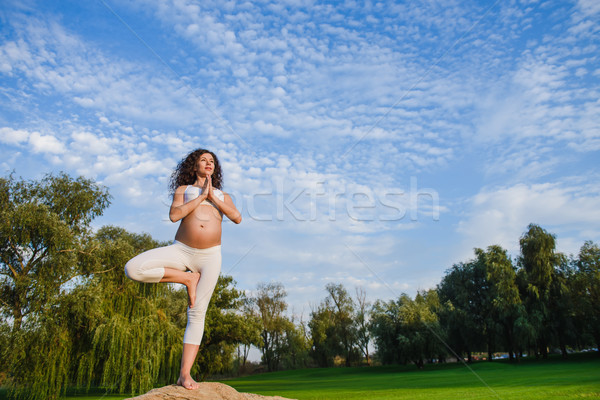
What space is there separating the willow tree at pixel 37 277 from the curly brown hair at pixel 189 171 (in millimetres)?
15936

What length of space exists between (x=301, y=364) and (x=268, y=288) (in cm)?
1144

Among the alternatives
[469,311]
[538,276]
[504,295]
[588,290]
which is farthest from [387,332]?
[588,290]

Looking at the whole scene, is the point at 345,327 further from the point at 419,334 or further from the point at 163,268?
the point at 163,268

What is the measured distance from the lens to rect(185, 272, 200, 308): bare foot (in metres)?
5.48

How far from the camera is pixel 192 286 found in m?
5.50

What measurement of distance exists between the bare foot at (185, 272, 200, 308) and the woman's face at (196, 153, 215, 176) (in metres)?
1.53

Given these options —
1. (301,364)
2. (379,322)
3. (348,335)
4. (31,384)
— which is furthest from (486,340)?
(31,384)

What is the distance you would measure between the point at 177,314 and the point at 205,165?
30.8 metres

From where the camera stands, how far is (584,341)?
120 feet

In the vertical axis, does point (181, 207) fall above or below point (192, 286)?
above

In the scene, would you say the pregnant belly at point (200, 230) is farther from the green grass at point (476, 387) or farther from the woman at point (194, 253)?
the green grass at point (476, 387)

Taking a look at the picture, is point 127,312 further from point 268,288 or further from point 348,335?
point 348,335

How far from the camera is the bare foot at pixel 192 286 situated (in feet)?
18.0

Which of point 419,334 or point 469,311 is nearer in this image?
point 419,334
